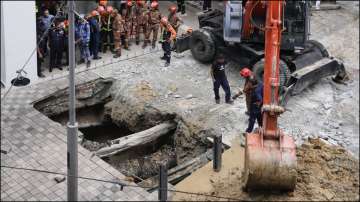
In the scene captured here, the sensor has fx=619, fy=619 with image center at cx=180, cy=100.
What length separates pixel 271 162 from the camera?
10500 millimetres

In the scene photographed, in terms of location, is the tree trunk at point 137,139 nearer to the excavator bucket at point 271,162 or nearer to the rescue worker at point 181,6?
the excavator bucket at point 271,162

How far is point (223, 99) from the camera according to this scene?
50.1ft

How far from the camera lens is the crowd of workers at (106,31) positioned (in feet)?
52.5

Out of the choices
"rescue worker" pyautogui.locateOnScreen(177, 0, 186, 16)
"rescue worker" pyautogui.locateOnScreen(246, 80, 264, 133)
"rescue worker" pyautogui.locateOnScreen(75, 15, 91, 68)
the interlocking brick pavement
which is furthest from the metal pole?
"rescue worker" pyautogui.locateOnScreen(177, 0, 186, 16)

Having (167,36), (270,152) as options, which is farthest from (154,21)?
(270,152)

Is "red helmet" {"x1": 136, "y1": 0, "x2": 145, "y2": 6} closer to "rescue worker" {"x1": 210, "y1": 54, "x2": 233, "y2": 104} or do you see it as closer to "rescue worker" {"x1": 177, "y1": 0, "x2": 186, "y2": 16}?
"rescue worker" {"x1": 177, "y1": 0, "x2": 186, "y2": 16}

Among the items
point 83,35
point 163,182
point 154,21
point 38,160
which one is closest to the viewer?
point 163,182

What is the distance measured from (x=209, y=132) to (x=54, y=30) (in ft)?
16.2

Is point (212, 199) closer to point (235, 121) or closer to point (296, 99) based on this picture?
Result: point (235, 121)

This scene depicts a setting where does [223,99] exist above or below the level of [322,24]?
below

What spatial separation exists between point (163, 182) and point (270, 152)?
199 cm

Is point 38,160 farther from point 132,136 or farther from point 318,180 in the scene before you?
point 318,180

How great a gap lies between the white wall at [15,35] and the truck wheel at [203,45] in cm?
441

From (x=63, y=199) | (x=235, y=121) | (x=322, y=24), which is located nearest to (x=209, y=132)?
(x=235, y=121)
